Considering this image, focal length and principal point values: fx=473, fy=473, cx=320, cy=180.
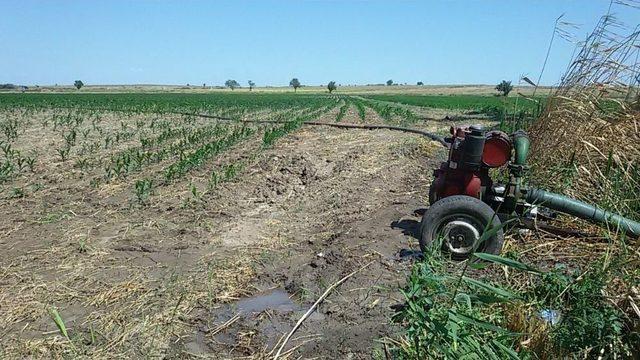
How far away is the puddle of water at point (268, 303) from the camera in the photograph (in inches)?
138

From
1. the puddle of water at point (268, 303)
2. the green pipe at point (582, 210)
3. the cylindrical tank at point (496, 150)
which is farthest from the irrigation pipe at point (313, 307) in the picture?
the green pipe at point (582, 210)

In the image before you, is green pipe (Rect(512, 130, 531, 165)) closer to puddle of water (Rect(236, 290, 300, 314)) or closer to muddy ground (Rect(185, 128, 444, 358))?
muddy ground (Rect(185, 128, 444, 358))

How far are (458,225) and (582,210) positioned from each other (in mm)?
1028

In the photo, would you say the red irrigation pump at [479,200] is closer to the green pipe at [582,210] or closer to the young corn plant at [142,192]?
the green pipe at [582,210]

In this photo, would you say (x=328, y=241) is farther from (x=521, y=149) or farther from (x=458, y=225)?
(x=521, y=149)

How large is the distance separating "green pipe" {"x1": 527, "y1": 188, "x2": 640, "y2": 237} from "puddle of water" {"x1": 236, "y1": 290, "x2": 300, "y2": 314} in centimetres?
217

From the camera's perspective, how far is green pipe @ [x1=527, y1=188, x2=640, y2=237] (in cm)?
349

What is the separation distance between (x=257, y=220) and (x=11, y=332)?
2960 mm

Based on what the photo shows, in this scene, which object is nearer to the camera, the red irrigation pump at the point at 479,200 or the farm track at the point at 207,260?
the farm track at the point at 207,260

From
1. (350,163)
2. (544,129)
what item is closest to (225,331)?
(544,129)

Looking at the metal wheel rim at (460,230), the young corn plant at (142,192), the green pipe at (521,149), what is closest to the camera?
the metal wheel rim at (460,230)

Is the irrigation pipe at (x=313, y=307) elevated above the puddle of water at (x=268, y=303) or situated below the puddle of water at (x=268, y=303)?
above

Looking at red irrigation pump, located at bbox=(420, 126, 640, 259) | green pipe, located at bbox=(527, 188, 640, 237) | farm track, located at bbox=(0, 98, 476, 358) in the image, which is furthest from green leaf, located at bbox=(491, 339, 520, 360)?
green pipe, located at bbox=(527, 188, 640, 237)

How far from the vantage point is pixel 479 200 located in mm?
3652
